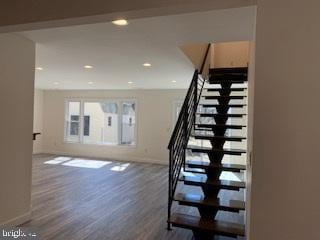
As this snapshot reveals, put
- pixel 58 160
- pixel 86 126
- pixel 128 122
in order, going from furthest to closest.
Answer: pixel 86 126 → pixel 128 122 → pixel 58 160

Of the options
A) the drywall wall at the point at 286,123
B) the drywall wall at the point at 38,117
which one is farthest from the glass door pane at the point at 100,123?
the drywall wall at the point at 286,123

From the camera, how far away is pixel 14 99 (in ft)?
10.5

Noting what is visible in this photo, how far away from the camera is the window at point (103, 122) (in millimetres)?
9188

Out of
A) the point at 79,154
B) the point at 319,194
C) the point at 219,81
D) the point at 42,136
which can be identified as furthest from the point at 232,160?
the point at 42,136

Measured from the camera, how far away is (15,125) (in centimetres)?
321

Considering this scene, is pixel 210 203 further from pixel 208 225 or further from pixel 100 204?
pixel 100 204

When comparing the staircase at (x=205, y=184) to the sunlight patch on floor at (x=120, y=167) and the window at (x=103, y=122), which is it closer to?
the sunlight patch on floor at (x=120, y=167)

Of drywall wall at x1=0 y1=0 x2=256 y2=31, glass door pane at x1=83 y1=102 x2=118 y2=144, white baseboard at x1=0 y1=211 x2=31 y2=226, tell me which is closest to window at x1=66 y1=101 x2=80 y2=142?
glass door pane at x1=83 y1=102 x2=118 y2=144

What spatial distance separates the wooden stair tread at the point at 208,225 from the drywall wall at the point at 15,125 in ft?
6.29

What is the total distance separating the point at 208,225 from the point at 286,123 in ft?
6.65

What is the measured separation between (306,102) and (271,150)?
325 mm

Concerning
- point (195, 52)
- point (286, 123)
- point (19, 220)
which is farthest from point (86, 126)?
point (286, 123)

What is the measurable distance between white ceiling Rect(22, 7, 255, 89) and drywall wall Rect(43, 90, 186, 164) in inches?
139

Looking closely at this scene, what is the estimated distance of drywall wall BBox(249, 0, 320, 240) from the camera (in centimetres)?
147
